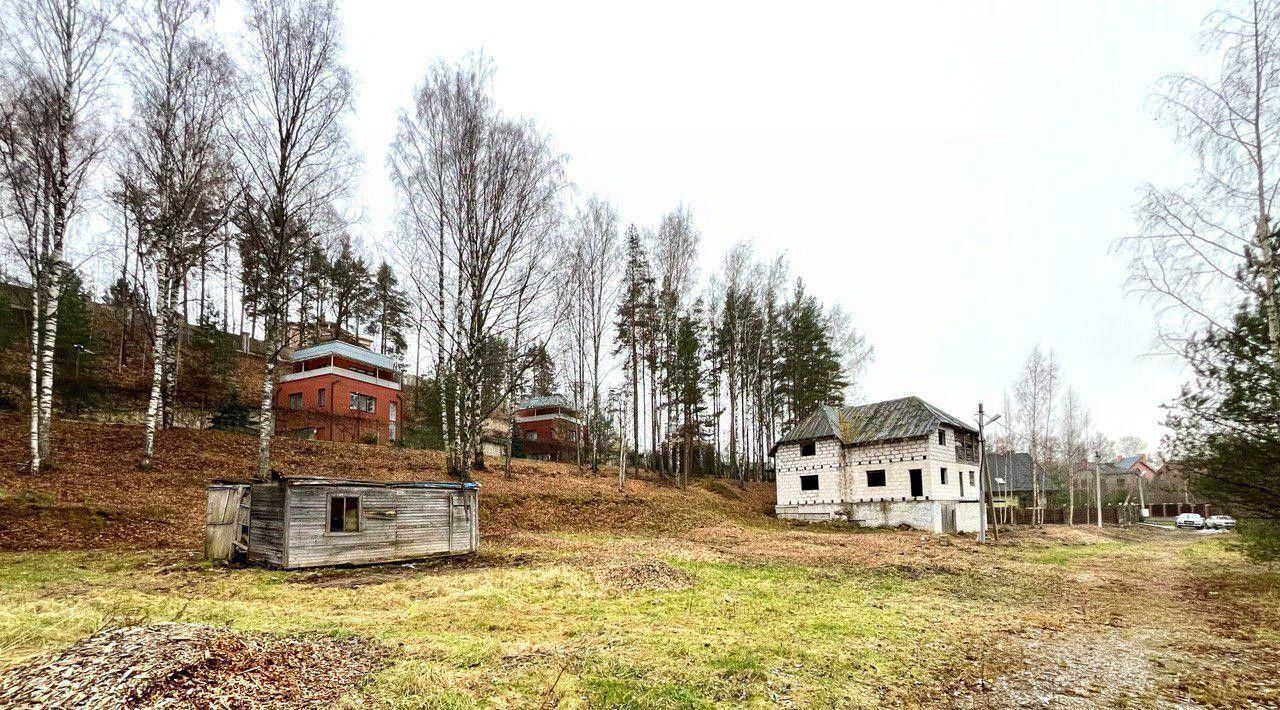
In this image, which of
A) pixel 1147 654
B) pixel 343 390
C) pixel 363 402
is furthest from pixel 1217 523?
pixel 343 390

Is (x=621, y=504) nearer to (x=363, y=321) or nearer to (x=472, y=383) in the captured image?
(x=472, y=383)

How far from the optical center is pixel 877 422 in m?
35.3

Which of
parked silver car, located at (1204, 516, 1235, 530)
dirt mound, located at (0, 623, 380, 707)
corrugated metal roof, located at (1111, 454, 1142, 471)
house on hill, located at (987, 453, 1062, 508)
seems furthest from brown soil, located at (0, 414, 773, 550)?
corrugated metal roof, located at (1111, 454, 1142, 471)

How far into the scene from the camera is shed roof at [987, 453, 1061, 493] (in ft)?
180

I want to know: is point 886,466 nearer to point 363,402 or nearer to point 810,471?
point 810,471

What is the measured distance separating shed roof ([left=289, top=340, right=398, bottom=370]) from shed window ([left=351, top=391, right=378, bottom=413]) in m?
2.53

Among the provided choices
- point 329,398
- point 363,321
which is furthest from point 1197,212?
point 363,321

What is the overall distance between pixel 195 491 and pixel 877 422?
34.1 m

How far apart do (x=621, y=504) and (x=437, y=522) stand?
42.5ft

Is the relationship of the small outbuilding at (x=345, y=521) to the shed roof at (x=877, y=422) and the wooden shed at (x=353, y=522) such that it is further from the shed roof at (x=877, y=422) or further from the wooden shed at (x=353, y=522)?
the shed roof at (x=877, y=422)

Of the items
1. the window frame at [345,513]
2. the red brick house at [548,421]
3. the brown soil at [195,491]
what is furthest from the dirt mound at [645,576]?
the red brick house at [548,421]

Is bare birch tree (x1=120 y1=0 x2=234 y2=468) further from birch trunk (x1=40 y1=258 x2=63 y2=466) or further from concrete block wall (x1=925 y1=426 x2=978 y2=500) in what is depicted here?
concrete block wall (x1=925 y1=426 x2=978 y2=500)

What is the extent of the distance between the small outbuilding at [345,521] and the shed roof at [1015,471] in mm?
55245

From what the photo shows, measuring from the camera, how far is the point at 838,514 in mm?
34312
